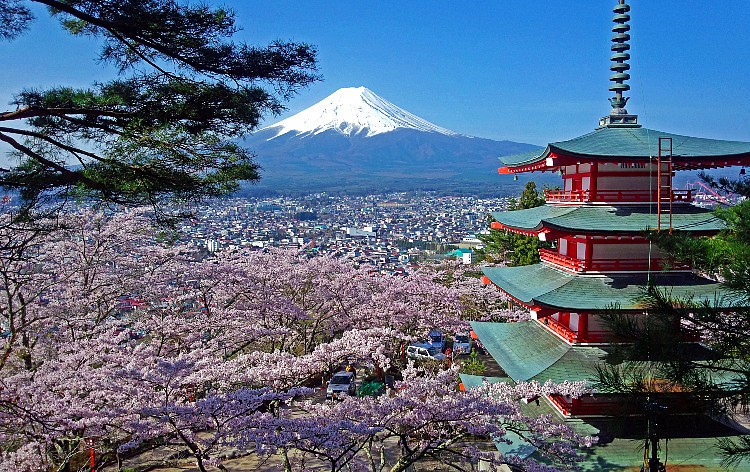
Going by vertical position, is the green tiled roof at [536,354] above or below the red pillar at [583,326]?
below

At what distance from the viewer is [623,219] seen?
876cm

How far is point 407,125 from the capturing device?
167m

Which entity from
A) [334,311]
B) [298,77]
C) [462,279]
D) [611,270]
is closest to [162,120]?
[298,77]

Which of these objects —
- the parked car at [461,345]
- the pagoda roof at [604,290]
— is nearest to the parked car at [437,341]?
the parked car at [461,345]

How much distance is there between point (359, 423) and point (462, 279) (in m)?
14.7

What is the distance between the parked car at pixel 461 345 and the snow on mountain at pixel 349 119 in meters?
147

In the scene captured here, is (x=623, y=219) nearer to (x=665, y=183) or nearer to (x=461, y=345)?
(x=665, y=183)

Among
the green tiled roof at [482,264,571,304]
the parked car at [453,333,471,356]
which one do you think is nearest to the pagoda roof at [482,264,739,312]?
the green tiled roof at [482,264,571,304]

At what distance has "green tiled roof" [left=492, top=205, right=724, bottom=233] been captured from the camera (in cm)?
850

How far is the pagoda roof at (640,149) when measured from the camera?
8.48 meters

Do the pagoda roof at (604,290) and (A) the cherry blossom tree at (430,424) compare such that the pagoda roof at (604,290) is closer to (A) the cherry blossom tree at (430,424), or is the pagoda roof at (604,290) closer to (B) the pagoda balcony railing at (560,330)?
(B) the pagoda balcony railing at (560,330)

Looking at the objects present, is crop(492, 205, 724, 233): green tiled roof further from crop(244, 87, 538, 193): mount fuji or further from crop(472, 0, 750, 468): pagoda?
crop(244, 87, 538, 193): mount fuji

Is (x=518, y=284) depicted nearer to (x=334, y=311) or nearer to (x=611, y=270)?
(x=611, y=270)

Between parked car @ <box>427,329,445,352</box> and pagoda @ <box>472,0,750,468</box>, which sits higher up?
pagoda @ <box>472,0,750,468</box>
